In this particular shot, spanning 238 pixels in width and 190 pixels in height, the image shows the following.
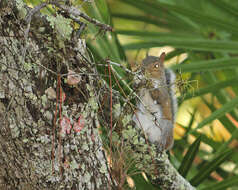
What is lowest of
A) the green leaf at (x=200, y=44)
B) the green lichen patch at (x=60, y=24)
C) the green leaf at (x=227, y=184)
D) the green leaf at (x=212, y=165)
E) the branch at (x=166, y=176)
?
the green leaf at (x=227, y=184)

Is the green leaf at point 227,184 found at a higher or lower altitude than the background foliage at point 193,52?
lower

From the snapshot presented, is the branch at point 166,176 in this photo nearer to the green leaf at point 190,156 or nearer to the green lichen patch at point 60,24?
the green leaf at point 190,156

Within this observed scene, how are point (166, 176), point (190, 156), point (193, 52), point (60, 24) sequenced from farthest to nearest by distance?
point (193, 52) → point (190, 156) → point (166, 176) → point (60, 24)

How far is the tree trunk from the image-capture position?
2.77 feet

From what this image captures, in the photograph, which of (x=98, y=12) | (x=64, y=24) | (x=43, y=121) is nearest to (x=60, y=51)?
(x=64, y=24)

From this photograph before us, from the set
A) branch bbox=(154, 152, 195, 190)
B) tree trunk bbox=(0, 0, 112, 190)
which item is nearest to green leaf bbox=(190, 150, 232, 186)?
branch bbox=(154, 152, 195, 190)

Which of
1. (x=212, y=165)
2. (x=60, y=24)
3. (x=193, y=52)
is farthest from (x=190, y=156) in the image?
(x=60, y=24)

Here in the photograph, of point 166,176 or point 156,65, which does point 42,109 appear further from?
point 156,65

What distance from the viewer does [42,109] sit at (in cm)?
88

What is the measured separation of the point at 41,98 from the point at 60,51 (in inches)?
4.6

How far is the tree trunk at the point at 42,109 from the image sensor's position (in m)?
0.85

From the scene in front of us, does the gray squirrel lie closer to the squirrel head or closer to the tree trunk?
the squirrel head

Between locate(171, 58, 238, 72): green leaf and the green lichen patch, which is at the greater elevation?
the green lichen patch

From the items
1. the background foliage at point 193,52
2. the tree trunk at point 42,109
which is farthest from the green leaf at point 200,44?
the tree trunk at point 42,109
